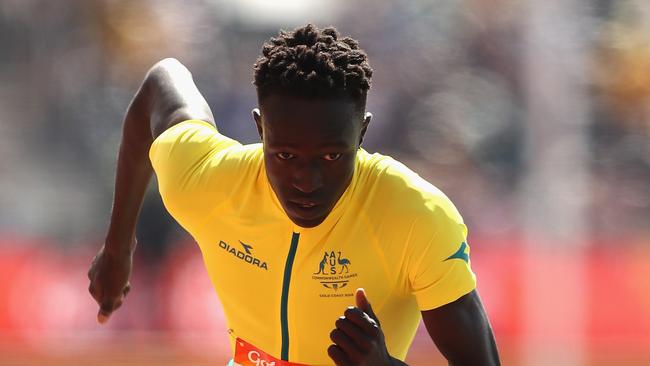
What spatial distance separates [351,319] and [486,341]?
47cm

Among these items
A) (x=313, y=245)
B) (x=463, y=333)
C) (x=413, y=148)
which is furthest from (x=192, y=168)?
(x=413, y=148)

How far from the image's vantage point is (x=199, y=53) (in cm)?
839

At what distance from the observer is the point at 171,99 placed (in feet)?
12.5

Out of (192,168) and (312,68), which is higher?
(312,68)

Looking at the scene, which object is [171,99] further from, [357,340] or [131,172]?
[357,340]

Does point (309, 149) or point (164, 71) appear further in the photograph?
point (164, 71)

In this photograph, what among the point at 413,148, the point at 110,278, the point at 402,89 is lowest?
the point at 110,278

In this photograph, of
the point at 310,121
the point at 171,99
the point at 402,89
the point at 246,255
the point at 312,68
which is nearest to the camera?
the point at 310,121

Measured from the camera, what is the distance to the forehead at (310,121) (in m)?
2.87

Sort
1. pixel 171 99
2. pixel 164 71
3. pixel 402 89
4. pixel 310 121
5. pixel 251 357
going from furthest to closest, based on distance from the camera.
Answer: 1. pixel 402 89
2. pixel 164 71
3. pixel 171 99
4. pixel 251 357
5. pixel 310 121

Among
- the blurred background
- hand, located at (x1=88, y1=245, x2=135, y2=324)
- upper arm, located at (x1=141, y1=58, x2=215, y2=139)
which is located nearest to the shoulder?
upper arm, located at (x1=141, y1=58, x2=215, y2=139)

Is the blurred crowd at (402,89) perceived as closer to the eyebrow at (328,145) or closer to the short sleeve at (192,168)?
the short sleeve at (192,168)

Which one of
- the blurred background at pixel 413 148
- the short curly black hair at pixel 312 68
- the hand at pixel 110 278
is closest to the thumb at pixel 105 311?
the hand at pixel 110 278

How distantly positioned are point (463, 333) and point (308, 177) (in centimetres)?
62
